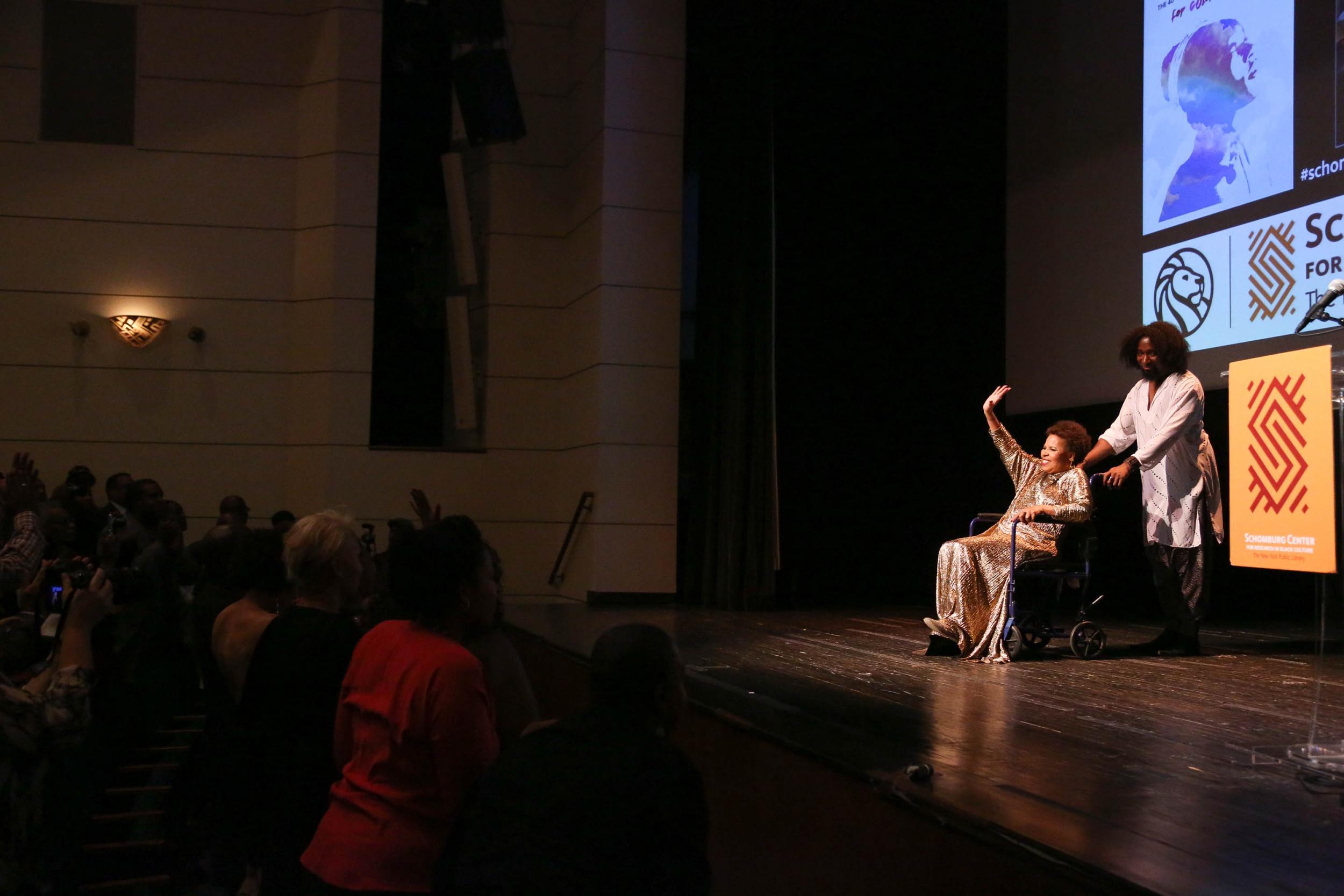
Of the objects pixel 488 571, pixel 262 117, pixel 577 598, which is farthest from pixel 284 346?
pixel 488 571

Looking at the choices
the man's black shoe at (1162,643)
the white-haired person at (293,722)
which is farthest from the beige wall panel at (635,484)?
the white-haired person at (293,722)

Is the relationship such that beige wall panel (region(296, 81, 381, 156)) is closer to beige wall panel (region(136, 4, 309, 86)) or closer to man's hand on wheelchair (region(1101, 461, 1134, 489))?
beige wall panel (region(136, 4, 309, 86))

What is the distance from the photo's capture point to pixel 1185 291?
5387mm

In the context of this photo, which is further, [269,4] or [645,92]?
[269,4]

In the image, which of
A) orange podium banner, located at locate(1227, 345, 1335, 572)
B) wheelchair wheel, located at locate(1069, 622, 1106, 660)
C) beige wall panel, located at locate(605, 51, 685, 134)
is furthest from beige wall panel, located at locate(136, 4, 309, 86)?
orange podium banner, located at locate(1227, 345, 1335, 572)

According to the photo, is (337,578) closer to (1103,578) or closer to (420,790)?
(420,790)

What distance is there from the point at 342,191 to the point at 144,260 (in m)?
1.41

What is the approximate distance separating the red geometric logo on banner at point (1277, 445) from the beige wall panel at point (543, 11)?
21.5 feet

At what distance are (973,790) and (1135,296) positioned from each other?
4.20 metres

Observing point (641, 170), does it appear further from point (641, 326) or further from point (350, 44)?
point (350, 44)

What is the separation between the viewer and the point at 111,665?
8.79 ft

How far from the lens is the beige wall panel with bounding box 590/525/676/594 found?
729 cm

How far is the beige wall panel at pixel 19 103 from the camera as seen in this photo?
25.7 feet

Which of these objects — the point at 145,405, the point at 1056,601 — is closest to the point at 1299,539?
the point at 1056,601
